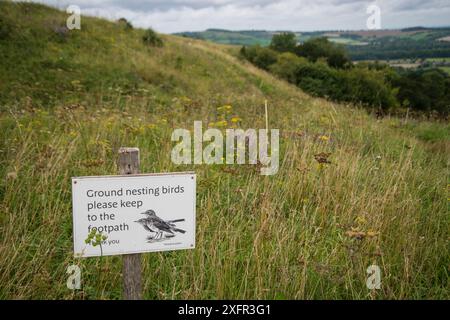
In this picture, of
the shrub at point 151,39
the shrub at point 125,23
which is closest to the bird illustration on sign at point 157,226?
the shrub at point 151,39

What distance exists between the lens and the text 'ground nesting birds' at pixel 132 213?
6.43 ft

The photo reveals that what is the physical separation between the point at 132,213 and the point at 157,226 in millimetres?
159

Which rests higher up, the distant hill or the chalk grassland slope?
the distant hill

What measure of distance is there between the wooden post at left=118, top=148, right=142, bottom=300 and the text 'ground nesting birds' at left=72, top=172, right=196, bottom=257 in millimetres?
82

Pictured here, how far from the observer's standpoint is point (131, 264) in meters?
2.16

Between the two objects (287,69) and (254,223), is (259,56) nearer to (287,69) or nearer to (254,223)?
(287,69)

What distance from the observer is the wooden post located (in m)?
2.04

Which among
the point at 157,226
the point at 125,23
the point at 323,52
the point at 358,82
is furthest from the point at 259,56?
the point at 157,226

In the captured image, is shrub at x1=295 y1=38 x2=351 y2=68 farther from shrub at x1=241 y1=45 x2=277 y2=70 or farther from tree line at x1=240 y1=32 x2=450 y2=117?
shrub at x1=241 y1=45 x2=277 y2=70

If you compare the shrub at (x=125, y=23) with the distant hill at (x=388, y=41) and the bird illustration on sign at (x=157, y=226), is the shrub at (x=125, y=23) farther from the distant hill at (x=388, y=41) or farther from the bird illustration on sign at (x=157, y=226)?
the bird illustration on sign at (x=157, y=226)

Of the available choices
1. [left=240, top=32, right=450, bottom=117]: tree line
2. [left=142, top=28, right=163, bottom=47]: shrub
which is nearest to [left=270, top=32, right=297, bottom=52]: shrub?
[left=240, top=32, right=450, bottom=117]: tree line

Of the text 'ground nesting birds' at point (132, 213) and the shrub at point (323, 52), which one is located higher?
the shrub at point (323, 52)

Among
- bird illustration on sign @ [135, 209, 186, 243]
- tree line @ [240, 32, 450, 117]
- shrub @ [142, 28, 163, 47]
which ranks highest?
shrub @ [142, 28, 163, 47]

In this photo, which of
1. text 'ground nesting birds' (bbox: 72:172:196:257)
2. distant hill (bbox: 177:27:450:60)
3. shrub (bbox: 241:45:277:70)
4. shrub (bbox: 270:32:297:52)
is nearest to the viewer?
text 'ground nesting birds' (bbox: 72:172:196:257)
